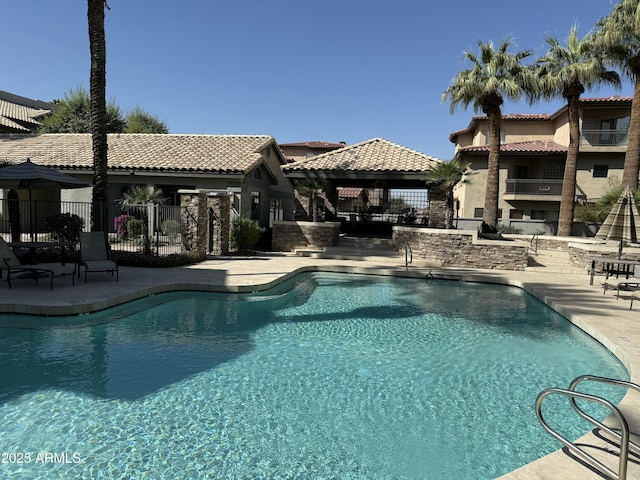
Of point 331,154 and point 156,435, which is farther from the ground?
point 331,154

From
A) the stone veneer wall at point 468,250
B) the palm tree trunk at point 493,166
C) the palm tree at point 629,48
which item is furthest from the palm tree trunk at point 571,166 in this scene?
the stone veneer wall at point 468,250

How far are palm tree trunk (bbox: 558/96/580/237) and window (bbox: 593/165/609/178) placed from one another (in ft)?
36.3

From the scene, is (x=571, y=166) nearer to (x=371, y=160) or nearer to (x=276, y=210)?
(x=371, y=160)

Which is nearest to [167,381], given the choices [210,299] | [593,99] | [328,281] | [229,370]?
[229,370]

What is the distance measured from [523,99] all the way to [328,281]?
1639 centimetres

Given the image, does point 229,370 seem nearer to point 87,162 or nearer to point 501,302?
point 501,302

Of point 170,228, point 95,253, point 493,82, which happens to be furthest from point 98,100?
point 493,82

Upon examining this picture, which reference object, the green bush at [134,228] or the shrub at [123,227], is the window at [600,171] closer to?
the green bush at [134,228]

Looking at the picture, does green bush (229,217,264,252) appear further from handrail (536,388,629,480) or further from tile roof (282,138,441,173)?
handrail (536,388,629,480)

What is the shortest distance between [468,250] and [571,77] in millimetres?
12244

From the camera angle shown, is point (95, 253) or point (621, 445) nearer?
point (621, 445)

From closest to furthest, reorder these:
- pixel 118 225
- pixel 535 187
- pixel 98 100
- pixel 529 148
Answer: pixel 98 100, pixel 118 225, pixel 535 187, pixel 529 148

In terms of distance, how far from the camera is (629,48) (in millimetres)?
19750

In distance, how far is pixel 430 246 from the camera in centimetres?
1684
